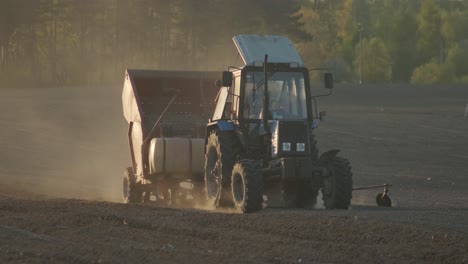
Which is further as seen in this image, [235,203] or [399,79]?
[399,79]

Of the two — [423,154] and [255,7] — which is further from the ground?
[255,7]

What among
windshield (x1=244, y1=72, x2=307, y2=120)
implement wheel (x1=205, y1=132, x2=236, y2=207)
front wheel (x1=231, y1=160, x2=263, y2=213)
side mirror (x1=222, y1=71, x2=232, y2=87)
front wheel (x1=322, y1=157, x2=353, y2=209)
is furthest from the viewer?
windshield (x1=244, y1=72, x2=307, y2=120)

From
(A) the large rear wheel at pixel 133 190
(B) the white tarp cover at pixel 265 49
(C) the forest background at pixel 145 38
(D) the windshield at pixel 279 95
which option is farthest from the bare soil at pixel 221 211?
(C) the forest background at pixel 145 38

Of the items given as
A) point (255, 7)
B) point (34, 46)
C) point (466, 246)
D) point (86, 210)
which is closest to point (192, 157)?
point (86, 210)

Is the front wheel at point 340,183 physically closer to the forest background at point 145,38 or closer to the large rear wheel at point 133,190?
the large rear wheel at point 133,190

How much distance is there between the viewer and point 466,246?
1346cm

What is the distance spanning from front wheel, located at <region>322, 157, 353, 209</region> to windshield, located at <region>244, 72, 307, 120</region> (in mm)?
1069

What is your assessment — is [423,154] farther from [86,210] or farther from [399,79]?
[399,79]

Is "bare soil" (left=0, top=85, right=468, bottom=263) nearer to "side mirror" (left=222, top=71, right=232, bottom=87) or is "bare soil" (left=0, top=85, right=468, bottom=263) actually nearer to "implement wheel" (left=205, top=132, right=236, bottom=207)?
"implement wheel" (left=205, top=132, right=236, bottom=207)

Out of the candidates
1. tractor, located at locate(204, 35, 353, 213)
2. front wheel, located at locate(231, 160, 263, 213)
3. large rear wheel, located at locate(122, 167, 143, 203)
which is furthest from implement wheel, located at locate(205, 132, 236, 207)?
large rear wheel, located at locate(122, 167, 143, 203)

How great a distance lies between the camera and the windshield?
18.1 m

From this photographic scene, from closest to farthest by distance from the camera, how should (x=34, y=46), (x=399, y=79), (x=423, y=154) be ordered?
(x=423, y=154), (x=34, y=46), (x=399, y=79)

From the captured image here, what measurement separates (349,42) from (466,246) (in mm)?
→ 135854

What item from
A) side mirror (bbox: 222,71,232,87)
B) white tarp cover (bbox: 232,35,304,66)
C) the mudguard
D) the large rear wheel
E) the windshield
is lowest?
the large rear wheel
